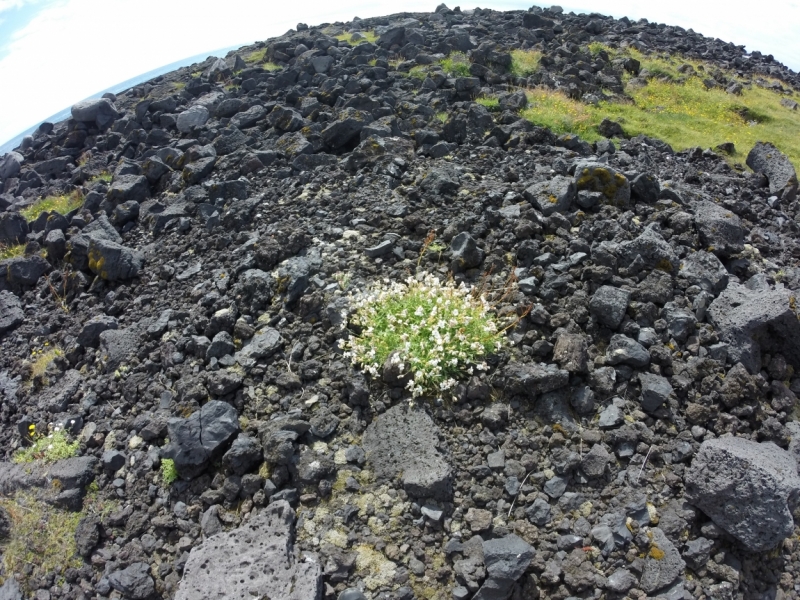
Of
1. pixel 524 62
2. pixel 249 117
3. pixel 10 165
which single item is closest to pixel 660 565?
pixel 249 117

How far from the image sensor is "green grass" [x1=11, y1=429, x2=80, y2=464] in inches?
298

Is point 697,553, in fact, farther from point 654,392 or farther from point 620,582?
point 654,392

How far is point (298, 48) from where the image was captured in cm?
2136

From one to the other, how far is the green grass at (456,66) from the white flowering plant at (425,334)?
37.6 feet

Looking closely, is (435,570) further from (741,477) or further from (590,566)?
(741,477)

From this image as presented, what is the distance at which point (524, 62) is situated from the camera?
1908 centimetres

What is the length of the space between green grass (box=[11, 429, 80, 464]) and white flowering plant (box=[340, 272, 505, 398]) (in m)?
4.06

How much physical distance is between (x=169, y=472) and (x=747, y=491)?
614 cm

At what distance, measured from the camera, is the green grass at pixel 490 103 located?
14.6m

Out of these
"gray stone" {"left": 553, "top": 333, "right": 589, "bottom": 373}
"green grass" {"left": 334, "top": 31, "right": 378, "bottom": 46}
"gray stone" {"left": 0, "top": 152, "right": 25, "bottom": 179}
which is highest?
"green grass" {"left": 334, "top": 31, "right": 378, "bottom": 46}

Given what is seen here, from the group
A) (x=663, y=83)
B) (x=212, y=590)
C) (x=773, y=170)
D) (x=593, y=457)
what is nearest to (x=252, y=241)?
(x=212, y=590)

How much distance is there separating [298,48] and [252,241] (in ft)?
47.8

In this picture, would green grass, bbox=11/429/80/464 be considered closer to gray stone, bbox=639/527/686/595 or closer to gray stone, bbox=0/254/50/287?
gray stone, bbox=0/254/50/287

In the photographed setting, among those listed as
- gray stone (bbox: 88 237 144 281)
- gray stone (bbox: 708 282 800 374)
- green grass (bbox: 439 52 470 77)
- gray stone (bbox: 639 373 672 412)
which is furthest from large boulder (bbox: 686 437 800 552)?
green grass (bbox: 439 52 470 77)
